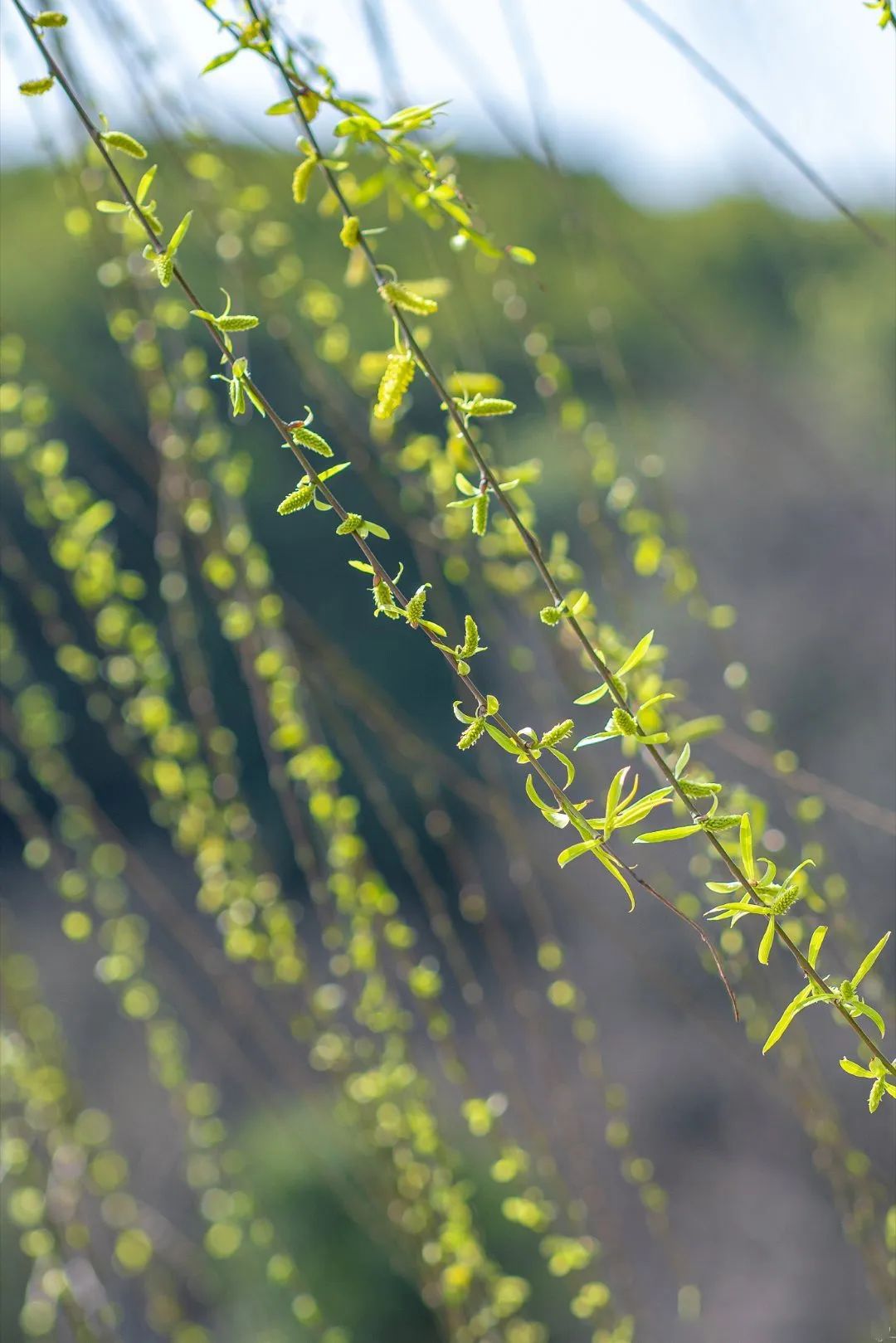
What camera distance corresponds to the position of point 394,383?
40 centimetres

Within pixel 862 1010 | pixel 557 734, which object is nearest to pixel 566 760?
pixel 557 734

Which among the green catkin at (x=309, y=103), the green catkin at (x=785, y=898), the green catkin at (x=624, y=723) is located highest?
the green catkin at (x=309, y=103)

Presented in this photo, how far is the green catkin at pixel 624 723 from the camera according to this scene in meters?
0.39

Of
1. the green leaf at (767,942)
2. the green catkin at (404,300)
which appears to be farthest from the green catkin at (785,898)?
the green catkin at (404,300)

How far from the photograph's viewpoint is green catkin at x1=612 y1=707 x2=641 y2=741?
394 millimetres

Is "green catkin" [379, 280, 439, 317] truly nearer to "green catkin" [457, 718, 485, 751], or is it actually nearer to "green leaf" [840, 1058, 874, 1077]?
"green catkin" [457, 718, 485, 751]

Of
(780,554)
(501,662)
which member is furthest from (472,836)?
(780,554)

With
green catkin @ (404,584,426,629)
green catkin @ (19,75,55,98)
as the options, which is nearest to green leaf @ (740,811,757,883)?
green catkin @ (404,584,426,629)

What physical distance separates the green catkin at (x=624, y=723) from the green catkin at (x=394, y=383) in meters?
0.12

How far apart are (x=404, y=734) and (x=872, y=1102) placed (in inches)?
19.8

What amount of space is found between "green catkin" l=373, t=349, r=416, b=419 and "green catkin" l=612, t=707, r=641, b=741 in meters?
0.12

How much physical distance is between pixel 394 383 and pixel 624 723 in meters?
0.13

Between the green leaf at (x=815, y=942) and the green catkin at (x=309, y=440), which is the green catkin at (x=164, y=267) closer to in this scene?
the green catkin at (x=309, y=440)

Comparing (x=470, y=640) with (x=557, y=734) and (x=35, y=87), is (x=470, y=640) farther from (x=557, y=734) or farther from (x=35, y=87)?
(x=35, y=87)
